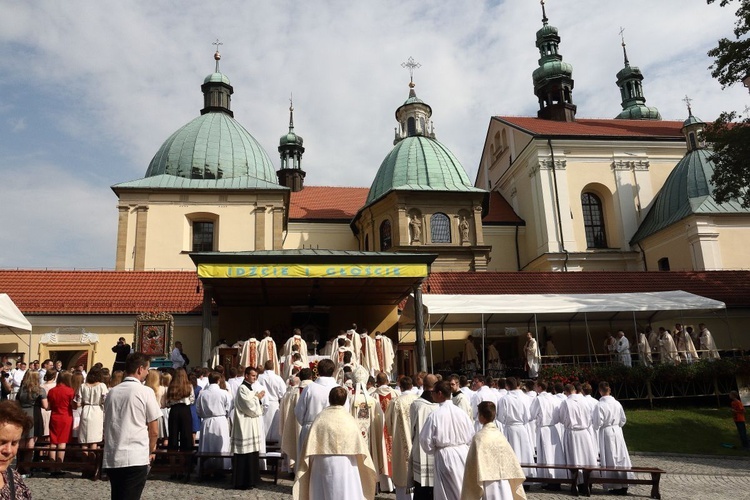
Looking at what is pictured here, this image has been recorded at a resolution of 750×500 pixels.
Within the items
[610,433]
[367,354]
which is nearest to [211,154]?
[367,354]

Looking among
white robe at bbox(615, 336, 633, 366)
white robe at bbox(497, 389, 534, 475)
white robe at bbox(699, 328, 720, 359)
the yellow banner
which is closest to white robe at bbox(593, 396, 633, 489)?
white robe at bbox(497, 389, 534, 475)

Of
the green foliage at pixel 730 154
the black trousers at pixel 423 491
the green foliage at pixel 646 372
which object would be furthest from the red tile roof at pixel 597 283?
the black trousers at pixel 423 491

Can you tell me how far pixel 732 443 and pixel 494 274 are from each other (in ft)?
36.4

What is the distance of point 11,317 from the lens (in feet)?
54.7

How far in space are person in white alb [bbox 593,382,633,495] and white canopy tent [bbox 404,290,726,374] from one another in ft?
23.4

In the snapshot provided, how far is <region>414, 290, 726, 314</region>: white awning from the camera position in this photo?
17.7 metres

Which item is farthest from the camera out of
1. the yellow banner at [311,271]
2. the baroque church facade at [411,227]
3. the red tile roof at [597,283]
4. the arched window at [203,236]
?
the arched window at [203,236]

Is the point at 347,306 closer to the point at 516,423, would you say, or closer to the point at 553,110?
the point at 516,423

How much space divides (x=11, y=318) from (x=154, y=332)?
13.2 ft

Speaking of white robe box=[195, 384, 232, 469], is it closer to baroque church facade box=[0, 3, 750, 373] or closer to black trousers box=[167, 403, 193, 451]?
black trousers box=[167, 403, 193, 451]

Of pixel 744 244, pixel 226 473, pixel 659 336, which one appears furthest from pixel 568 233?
pixel 226 473

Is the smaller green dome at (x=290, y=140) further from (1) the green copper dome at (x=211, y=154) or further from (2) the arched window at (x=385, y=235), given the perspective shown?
(2) the arched window at (x=385, y=235)

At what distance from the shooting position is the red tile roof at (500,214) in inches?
1436

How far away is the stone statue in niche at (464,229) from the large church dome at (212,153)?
10.5 m
